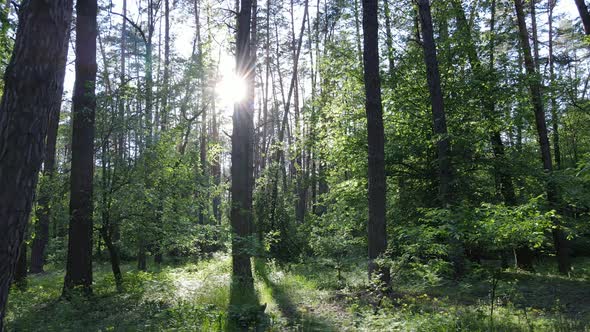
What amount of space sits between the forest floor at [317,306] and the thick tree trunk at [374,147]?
1.20m

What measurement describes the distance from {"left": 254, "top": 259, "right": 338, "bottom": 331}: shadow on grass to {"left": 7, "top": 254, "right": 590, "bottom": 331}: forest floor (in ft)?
0.07

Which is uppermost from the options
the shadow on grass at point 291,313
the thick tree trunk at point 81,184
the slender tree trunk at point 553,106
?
the slender tree trunk at point 553,106

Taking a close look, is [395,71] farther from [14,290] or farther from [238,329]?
[14,290]

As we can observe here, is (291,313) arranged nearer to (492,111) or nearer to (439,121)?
(439,121)

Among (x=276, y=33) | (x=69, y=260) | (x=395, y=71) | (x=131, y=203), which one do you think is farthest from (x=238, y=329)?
(x=276, y=33)

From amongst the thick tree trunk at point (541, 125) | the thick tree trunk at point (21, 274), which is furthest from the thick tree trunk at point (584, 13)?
the thick tree trunk at point (21, 274)

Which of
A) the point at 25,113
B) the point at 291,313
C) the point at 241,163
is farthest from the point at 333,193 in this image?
the point at 25,113

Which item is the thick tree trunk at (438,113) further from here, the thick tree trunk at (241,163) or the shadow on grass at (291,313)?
the thick tree trunk at (241,163)

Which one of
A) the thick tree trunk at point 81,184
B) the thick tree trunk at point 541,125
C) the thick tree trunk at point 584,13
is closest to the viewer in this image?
the thick tree trunk at point 81,184

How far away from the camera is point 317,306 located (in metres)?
8.77

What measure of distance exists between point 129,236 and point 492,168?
10.5 m

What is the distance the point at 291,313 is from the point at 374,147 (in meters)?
4.01

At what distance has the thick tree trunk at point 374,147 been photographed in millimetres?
8914

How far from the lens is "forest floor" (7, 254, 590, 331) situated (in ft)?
20.3
